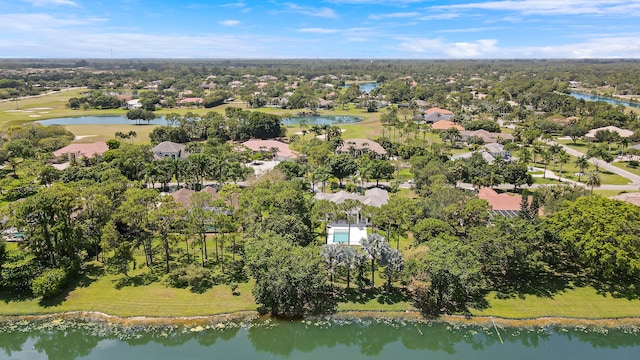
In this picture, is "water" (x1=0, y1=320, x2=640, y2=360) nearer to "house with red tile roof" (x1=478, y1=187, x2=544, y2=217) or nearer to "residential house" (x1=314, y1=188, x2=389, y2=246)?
"residential house" (x1=314, y1=188, x2=389, y2=246)

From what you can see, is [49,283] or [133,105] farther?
[133,105]

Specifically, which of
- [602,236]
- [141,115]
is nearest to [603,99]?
[602,236]

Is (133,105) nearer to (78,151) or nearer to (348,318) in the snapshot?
(78,151)

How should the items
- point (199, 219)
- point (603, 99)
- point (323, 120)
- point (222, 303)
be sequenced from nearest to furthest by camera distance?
point (222, 303)
point (199, 219)
point (323, 120)
point (603, 99)

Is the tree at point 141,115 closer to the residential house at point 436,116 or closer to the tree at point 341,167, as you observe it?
the tree at point 341,167

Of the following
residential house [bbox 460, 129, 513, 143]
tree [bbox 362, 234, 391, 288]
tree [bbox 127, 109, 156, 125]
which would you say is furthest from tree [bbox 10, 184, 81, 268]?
tree [bbox 127, 109, 156, 125]

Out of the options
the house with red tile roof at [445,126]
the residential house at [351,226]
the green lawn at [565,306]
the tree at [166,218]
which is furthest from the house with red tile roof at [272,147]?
the green lawn at [565,306]
